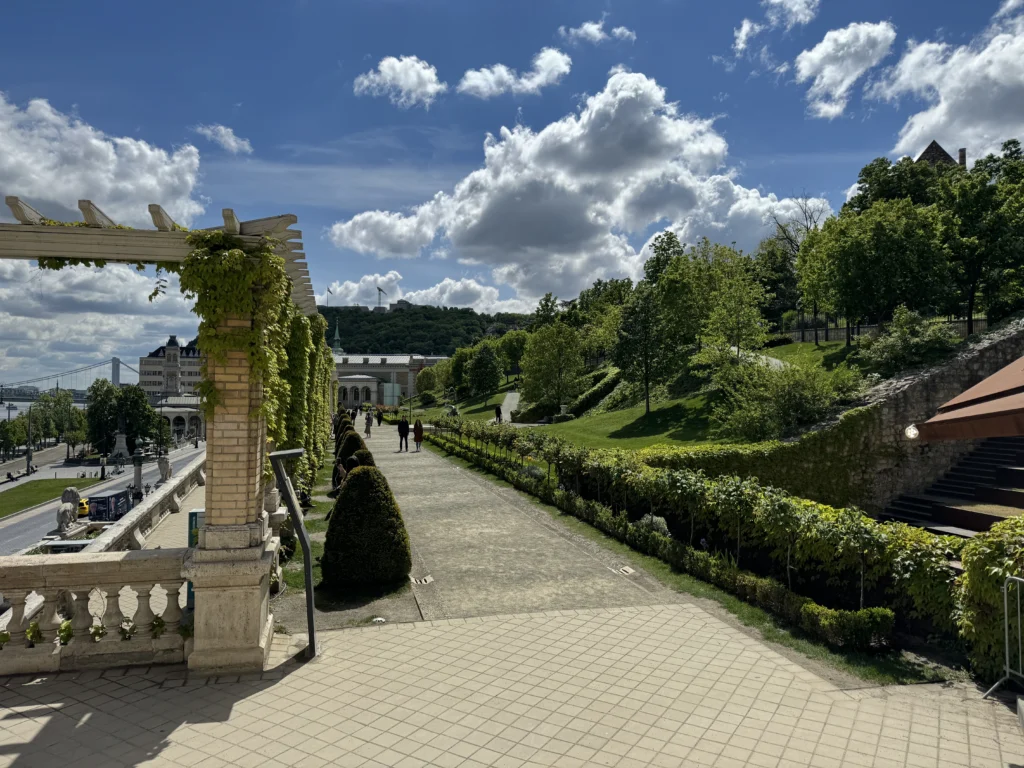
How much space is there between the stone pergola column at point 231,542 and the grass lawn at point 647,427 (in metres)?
18.5

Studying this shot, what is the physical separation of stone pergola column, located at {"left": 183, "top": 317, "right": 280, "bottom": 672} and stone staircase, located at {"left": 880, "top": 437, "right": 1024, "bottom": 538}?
1383cm

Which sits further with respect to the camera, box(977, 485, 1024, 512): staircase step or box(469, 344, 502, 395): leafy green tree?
box(469, 344, 502, 395): leafy green tree

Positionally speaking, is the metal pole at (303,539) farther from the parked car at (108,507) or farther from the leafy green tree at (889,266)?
the leafy green tree at (889,266)

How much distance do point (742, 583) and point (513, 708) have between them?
493 cm

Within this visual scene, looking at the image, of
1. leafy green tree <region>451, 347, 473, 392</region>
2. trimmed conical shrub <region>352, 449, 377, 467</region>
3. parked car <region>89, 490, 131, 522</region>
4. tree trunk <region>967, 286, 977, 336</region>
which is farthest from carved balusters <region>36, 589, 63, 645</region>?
leafy green tree <region>451, 347, 473, 392</region>

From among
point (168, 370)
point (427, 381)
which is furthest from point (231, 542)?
point (168, 370)

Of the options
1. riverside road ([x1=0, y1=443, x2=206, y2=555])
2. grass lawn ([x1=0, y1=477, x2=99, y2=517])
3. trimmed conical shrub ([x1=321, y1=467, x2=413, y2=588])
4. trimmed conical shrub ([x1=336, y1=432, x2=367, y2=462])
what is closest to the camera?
trimmed conical shrub ([x1=321, y1=467, x2=413, y2=588])

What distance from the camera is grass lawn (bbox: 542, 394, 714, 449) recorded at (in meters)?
25.2

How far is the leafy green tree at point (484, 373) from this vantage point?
74438mm

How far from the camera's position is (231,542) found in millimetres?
6203

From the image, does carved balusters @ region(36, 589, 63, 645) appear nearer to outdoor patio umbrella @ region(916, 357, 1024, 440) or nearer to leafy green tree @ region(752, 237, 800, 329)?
outdoor patio umbrella @ region(916, 357, 1024, 440)

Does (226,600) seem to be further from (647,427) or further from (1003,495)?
A: (647,427)

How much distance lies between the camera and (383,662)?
6621 millimetres

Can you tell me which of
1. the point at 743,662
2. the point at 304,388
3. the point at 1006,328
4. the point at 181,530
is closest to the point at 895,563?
the point at 743,662
